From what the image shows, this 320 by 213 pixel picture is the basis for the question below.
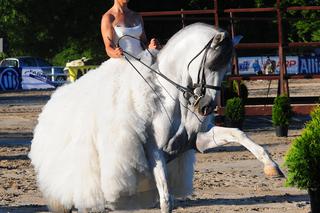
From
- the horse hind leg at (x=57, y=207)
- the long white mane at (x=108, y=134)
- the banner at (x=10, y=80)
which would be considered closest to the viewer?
the long white mane at (x=108, y=134)

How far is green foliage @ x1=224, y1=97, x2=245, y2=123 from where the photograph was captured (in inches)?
862

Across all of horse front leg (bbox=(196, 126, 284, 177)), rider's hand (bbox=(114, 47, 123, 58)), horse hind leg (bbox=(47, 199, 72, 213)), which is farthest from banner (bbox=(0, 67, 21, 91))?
horse front leg (bbox=(196, 126, 284, 177))

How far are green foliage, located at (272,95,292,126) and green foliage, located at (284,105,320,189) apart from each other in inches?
492

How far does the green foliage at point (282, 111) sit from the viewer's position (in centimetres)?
2128

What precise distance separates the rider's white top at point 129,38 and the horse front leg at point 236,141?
1233 millimetres

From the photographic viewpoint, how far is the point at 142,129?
851cm

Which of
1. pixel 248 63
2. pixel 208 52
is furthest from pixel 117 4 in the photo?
pixel 248 63

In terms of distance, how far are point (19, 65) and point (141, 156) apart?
49.6 metres

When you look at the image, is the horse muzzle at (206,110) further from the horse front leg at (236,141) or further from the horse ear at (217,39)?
the horse ear at (217,39)

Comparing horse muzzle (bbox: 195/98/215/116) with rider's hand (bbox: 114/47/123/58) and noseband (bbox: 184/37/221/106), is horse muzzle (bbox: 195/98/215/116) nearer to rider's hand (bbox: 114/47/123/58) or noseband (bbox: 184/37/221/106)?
noseband (bbox: 184/37/221/106)

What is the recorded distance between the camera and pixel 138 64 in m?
8.82

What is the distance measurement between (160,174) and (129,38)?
144 centimetres

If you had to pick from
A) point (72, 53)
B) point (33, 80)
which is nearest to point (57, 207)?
point (33, 80)

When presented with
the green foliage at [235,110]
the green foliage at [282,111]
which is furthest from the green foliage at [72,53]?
the green foliage at [282,111]
